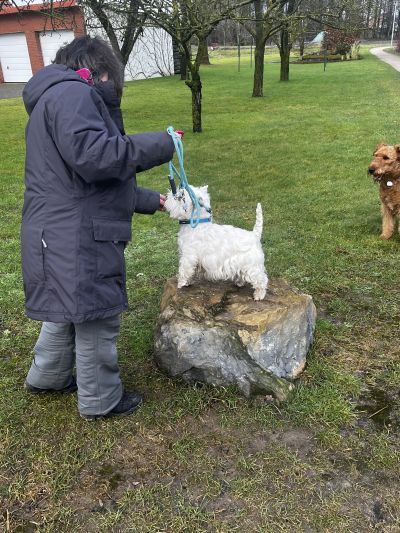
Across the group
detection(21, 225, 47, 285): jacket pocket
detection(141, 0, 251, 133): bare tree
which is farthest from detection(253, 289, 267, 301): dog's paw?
detection(141, 0, 251, 133): bare tree

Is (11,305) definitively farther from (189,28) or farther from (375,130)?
(375,130)

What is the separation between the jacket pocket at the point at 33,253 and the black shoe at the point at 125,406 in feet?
3.61

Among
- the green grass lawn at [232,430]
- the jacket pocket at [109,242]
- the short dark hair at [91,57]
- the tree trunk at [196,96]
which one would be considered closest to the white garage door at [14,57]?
the tree trunk at [196,96]

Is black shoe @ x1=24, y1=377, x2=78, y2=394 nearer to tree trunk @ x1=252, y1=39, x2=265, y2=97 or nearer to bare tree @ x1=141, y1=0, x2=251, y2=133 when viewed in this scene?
bare tree @ x1=141, y1=0, x2=251, y2=133

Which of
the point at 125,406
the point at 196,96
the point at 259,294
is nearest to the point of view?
the point at 125,406

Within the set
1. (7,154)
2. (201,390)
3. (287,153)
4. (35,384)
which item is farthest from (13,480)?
(7,154)

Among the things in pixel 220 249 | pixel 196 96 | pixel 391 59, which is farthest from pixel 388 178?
pixel 391 59

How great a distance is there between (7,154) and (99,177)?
10.3 metres

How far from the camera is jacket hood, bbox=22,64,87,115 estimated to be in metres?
2.46

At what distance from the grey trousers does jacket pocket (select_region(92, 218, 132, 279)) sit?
37cm

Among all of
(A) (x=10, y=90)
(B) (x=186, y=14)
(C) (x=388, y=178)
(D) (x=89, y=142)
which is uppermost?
(B) (x=186, y=14)

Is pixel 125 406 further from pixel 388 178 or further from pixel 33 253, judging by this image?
pixel 388 178

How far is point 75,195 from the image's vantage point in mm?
2598

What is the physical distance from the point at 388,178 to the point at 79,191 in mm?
4449
